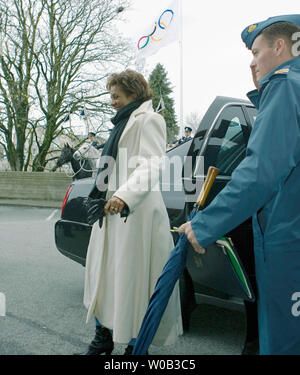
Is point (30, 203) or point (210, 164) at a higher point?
point (210, 164)

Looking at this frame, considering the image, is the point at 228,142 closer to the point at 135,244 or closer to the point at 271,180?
the point at 135,244

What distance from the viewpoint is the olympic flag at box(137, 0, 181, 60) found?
12.9 m

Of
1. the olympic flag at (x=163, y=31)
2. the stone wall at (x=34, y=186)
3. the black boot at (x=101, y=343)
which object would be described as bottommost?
the black boot at (x=101, y=343)

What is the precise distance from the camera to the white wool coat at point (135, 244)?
238 centimetres

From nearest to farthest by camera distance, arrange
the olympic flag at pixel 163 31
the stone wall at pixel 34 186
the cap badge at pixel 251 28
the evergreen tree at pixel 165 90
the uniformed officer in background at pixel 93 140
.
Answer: the cap badge at pixel 251 28 < the uniformed officer in background at pixel 93 140 < the olympic flag at pixel 163 31 < the stone wall at pixel 34 186 < the evergreen tree at pixel 165 90

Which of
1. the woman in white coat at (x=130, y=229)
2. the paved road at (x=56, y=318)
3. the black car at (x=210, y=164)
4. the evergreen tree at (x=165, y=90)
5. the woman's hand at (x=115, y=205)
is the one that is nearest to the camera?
the woman's hand at (x=115, y=205)

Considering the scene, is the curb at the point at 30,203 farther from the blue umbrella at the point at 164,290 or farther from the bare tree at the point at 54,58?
the blue umbrella at the point at 164,290

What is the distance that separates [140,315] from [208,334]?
40.2 inches

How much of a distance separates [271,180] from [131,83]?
56.8 inches

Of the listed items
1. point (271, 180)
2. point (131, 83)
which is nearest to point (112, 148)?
point (131, 83)

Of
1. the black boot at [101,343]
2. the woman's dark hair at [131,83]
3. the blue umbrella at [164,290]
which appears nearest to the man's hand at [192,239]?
the blue umbrella at [164,290]

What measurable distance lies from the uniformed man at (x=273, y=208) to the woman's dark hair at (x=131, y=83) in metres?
1.19

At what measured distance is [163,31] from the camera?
13.1 metres
